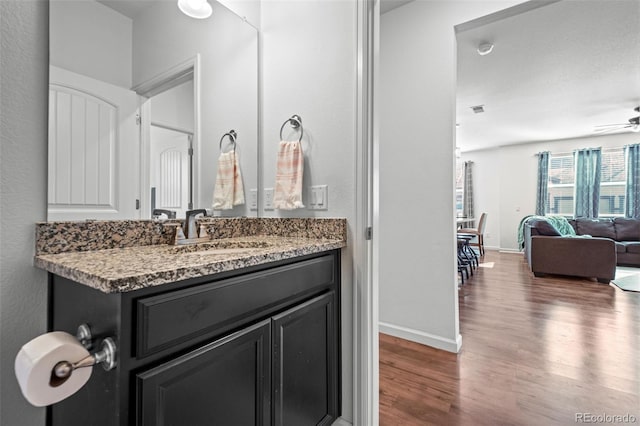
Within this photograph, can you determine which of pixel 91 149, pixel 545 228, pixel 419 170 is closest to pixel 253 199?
pixel 91 149

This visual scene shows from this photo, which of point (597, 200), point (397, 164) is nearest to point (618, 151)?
point (597, 200)

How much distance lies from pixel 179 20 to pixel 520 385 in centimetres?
268

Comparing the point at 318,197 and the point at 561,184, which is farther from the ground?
the point at 561,184

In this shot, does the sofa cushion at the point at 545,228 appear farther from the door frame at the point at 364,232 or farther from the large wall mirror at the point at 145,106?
the large wall mirror at the point at 145,106

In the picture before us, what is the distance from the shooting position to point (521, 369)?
1.92 m

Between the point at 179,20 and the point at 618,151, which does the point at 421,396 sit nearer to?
the point at 179,20

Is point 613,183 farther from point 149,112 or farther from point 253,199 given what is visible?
point 149,112

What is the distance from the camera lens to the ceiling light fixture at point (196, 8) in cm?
139

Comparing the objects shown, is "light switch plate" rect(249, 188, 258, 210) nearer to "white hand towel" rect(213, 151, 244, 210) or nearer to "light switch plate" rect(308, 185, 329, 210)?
"white hand towel" rect(213, 151, 244, 210)

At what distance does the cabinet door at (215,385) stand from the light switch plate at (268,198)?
0.80 m

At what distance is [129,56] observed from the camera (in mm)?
1186

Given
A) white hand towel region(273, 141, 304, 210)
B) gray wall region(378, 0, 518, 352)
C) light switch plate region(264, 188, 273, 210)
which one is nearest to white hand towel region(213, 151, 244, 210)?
light switch plate region(264, 188, 273, 210)

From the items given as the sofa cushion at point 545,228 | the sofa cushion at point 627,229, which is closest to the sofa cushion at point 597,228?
the sofa cushion at point 627,229

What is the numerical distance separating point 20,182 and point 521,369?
8.76 ft
